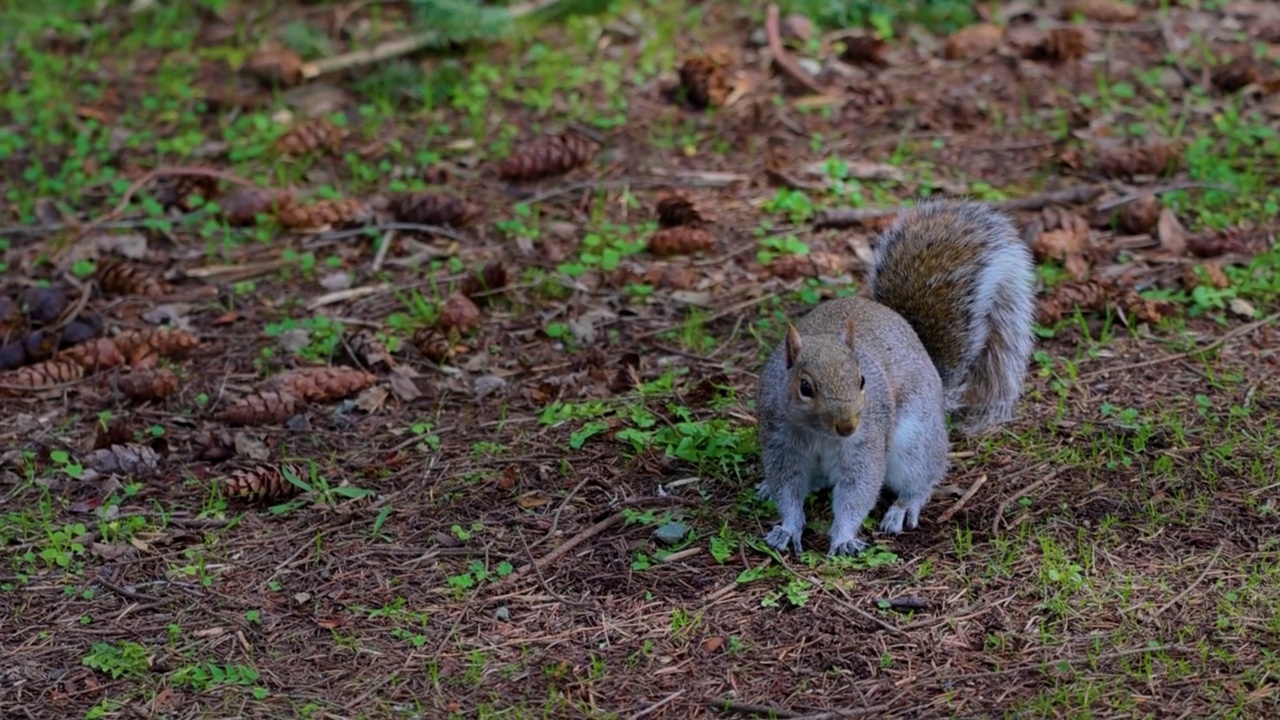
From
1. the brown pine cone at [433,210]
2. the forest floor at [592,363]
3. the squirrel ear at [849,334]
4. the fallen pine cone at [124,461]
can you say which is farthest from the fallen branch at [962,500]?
the brown pine cone at [433,210]

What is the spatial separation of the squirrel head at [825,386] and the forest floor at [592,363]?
327mm

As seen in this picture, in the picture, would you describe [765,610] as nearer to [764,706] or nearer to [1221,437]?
[764,706]

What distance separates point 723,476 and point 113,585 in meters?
1.35

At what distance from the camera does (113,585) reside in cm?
305

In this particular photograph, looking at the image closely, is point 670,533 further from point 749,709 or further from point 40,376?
point 40,376

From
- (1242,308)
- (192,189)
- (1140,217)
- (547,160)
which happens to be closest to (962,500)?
(1242,308)

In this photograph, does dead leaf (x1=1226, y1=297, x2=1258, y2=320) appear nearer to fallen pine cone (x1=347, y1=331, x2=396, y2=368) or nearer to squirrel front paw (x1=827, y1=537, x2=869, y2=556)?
squirrel front paw (x1=827, y1=537, x2=869, y2=556)

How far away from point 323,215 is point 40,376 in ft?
3.49

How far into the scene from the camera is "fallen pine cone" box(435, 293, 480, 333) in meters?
4.00

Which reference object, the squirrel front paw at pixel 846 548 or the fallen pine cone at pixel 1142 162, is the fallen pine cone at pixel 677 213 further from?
the squirrel front paw at pixel 846 548

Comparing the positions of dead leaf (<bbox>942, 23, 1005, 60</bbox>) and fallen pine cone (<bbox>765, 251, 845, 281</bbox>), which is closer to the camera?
fallen pine cone (<bbox>765, 251, 845, 281</bbox>)

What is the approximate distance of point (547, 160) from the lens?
4789 millimetres

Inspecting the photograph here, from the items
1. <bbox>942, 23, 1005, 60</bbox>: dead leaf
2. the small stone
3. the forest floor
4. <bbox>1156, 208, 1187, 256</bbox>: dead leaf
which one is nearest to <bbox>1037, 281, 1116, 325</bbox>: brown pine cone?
the forest floor

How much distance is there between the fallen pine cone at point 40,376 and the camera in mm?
3842
